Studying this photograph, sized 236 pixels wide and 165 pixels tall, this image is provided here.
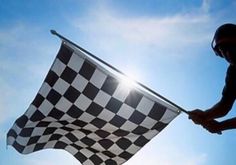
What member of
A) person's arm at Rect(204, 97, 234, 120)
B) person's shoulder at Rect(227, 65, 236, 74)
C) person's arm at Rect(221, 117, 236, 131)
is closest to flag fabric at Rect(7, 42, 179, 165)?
person's arm at Rect(204, 97, 234, 120)

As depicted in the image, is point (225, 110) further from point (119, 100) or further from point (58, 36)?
point (58, 36)

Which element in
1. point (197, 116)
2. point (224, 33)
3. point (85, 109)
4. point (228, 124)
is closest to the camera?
point (224, 33)

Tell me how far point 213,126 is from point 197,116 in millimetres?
334

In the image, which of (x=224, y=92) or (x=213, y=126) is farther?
(x=213, y=126)

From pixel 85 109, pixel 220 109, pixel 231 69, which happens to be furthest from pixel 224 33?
pixel 85 109

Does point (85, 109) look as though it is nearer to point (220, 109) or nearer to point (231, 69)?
point (220, 109)

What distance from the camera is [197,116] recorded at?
568 cm

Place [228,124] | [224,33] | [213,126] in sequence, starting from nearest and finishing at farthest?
1. [224,33]
2. [228,124]
3. [213,126]

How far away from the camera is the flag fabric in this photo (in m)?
6.51

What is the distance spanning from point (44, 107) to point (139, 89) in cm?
172

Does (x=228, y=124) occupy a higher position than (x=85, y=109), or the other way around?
(x=228, y=124)

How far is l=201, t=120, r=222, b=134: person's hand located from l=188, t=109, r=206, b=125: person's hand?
0.22 feet

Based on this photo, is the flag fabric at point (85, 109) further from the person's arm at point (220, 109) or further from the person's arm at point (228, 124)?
the person's arm at point (228, 124)

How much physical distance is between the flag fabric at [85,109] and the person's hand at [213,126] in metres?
0.93
